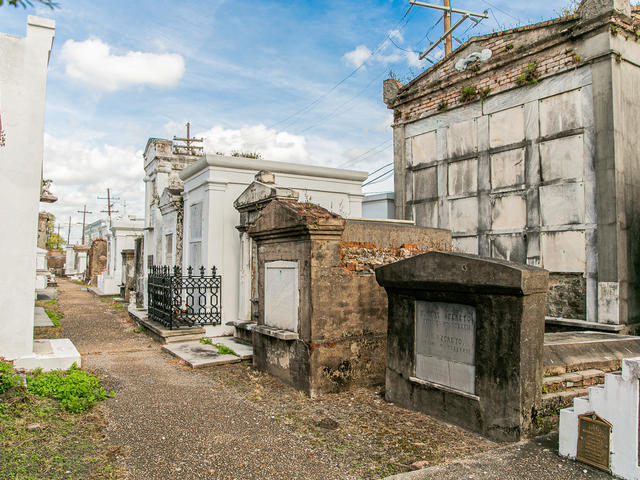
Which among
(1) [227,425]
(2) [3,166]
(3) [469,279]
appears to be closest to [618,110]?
(3) [469,279]

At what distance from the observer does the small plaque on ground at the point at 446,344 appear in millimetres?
4445

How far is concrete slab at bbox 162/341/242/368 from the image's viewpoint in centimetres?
738

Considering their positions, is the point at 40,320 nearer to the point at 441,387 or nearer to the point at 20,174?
the point at 20,174

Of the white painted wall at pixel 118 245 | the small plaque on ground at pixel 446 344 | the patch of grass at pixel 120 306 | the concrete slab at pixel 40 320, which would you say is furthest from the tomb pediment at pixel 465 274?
the white painted wall at pixel 118 245

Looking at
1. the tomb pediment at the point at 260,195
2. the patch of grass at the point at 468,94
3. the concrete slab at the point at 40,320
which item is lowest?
the concrete slab at the point at 40,320

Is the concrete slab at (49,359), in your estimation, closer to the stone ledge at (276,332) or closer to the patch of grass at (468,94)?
the stone ledge at (276,332)

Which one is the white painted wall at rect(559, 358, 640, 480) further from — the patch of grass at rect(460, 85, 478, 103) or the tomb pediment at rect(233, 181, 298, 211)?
the patch of grass at rect(460, 85, 478, 103)

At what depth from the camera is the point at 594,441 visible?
3.41 metres

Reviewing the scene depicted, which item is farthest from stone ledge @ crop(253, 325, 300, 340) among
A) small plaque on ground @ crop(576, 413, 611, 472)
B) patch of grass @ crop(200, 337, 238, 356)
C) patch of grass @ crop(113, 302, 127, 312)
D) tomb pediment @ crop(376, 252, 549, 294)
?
patch of grass @ crop(113, 302, 127, 312)

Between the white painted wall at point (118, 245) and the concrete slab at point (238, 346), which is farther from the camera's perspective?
the white painted wall at point (118, 245)

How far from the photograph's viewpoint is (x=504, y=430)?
4.11 meters

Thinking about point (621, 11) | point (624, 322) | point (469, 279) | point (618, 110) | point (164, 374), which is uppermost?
point (621, 11)

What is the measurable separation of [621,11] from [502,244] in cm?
418

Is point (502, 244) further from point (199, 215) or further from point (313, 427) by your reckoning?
point (199, 215)
